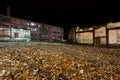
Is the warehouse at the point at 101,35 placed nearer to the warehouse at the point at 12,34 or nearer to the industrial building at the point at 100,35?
the industrial building at the point at 100,35

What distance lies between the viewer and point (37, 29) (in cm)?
7050

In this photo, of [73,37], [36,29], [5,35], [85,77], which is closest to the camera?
[85,77]

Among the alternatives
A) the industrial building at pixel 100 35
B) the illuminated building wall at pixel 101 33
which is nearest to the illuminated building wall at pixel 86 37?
the industrial building at pixel 100 35

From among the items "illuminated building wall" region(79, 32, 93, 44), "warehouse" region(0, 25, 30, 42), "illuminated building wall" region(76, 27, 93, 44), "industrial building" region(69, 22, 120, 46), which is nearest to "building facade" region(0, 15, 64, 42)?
"warehouse" region(0, 25, 30, 42)

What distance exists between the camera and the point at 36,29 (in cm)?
6981

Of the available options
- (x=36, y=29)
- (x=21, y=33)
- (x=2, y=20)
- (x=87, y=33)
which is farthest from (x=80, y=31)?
(x=36, y=29)

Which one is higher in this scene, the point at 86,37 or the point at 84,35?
the point at 84,35

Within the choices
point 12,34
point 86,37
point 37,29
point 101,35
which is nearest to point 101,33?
point 101,35

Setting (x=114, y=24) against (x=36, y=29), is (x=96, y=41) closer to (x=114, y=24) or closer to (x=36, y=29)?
(x=114, y=24)

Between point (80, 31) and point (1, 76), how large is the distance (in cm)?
2763

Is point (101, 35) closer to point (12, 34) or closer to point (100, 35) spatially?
point (100, 35)

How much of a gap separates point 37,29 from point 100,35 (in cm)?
5128

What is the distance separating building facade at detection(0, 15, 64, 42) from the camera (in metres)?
55.5

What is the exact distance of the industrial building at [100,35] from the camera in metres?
22.8
